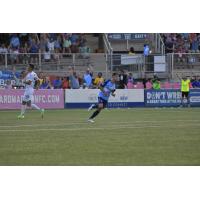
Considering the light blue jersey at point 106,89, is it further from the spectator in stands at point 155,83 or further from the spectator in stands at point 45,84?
the spectator in stands at point 155,83

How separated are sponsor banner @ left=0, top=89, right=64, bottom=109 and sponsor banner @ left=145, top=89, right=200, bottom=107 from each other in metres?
5.46

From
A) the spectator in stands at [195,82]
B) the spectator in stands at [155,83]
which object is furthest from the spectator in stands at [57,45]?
the spectator in stands at [195,82]

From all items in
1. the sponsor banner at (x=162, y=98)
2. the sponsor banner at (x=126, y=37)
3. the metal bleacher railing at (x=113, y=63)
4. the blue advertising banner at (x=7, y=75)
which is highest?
the sponsor banner at (x=126, y=37)

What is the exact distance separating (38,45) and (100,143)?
20878 millimetres

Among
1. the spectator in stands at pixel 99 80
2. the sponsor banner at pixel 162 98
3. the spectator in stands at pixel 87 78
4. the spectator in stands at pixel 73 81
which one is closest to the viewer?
the spectator in stands at pixel 99 80

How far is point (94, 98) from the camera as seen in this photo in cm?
3525

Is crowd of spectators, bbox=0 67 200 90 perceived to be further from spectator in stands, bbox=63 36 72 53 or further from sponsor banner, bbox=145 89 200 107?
spectator in stands, bbox=63 36 72 53

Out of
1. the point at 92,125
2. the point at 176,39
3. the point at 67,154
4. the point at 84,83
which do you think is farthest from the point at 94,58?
the point at 67,154

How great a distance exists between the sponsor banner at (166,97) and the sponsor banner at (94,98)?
70cm

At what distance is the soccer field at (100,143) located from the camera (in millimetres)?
12805

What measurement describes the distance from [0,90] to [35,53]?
2.97 m

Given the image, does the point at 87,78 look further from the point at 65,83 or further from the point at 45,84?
the point at 45,84

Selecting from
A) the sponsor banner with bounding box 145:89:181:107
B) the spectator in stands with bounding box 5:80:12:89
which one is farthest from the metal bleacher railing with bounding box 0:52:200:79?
the sponsor banner with bounding box 145:89:181:107

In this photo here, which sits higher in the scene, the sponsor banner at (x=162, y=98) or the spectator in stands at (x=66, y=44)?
the spectator in stands at (x=66, y=44)
